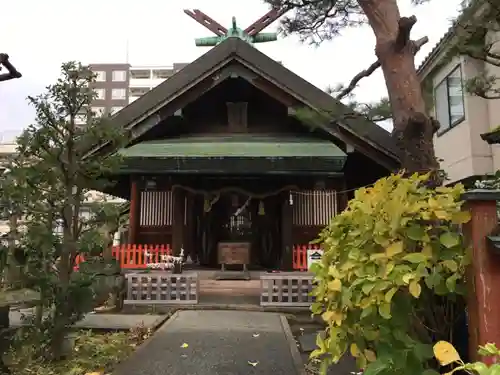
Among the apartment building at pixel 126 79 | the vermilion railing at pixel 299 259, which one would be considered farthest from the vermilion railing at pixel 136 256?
the apartment building at pixel 126 79

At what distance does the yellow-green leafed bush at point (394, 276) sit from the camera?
2596mm

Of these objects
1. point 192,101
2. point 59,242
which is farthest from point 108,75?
point 59,242

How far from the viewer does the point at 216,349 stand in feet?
17.6

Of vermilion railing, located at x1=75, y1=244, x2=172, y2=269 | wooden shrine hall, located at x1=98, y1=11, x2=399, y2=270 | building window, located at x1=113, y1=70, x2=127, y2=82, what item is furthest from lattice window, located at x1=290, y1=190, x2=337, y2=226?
building window, located at x1=113, y1=70, x2=127, y2=82

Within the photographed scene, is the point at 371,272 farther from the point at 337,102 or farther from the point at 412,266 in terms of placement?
the point at 337,102

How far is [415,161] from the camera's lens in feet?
15.2

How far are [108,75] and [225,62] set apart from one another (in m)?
74.3

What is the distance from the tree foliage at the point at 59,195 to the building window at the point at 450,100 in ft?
38.8

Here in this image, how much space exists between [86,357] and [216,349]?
157 centimetres

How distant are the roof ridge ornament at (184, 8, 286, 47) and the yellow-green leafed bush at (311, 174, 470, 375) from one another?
38.2ft

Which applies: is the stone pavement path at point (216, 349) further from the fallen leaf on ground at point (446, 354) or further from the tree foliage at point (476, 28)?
the tree foliage at point (476, 28)

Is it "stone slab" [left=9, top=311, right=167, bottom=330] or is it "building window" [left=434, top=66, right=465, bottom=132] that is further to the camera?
"building window" [left=434, top=66, right=465, bottom=132]

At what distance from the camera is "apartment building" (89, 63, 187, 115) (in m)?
75.4

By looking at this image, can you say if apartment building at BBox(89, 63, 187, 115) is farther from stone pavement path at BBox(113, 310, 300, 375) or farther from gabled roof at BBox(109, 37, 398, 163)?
stone pavement path at BBox(113, 310, 300, 375)
